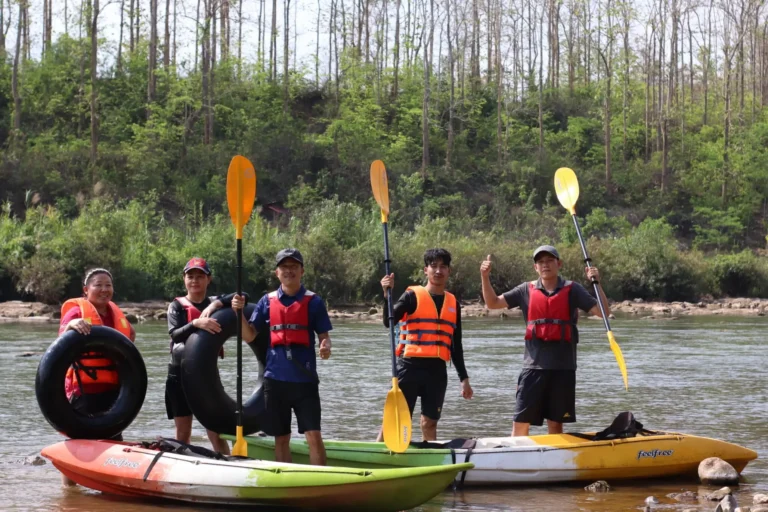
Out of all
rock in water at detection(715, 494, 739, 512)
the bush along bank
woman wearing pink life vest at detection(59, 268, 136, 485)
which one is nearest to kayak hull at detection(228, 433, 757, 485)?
woman wearing pink life vest at detection(59, 268, 136, 485)

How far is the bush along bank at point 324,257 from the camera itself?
23.6 meters

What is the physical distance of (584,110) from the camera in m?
41.0

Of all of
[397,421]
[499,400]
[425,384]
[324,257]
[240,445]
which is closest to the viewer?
[240,445]

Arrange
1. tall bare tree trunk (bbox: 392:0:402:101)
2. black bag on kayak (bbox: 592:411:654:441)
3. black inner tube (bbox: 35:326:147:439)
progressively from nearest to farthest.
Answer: black inner tube (bbox: 35:326:147:439)
black bag on kayak (bbox: 592:411:654:441)
tall bare tree trunk (bbox: 392:0:402:101)

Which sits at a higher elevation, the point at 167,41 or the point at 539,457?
the point at 167,41

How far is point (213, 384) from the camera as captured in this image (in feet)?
19.8

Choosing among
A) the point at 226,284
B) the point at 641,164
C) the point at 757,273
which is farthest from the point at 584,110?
the point at 226,284

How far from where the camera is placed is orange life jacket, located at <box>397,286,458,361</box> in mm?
6109

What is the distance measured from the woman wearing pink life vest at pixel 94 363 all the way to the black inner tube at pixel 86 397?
0.04 meters

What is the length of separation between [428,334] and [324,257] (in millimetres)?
19205

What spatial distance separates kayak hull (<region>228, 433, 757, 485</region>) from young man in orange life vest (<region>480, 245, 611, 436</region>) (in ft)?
0.62

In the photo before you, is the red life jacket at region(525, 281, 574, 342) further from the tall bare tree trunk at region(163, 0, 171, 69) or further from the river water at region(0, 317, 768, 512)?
the tall bare tree trunk at region(163, 0, 171, 69)

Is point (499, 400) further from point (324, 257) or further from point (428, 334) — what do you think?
point (324, 257)

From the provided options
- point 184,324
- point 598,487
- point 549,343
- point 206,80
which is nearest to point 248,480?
point 184,324
